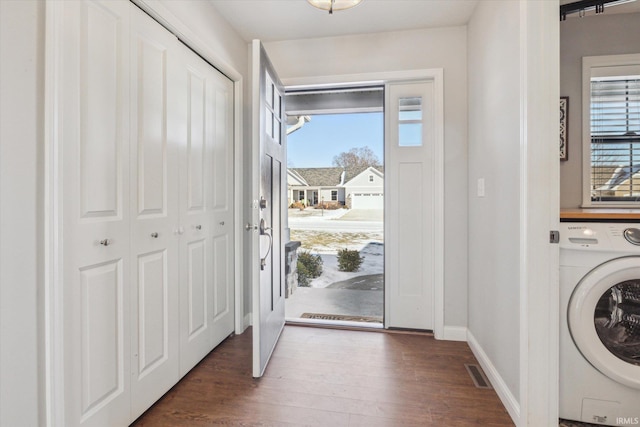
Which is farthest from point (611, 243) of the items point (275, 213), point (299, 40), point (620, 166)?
point (299, 40)

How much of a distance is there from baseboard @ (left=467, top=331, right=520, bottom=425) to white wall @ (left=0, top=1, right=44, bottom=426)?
2036mm

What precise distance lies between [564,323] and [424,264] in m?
1.10

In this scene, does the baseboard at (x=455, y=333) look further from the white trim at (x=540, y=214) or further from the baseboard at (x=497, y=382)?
the white trim at (x=540, y=214)

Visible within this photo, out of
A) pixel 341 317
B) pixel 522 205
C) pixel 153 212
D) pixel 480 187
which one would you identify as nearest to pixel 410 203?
pixel 480 187

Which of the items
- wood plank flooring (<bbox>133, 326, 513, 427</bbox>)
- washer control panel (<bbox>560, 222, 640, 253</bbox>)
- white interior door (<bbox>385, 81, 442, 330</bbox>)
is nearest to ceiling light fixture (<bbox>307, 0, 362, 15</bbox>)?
white interior door (<bbox>385, 81, 442, 330</bbox>)

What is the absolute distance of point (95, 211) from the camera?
124cm

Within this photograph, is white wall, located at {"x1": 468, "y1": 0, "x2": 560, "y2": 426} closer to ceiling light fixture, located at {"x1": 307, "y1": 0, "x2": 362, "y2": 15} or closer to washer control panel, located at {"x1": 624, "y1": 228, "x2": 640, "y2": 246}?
washer control panel, located at {"x1": 624, "y1": 228, "x2": 640, "y2": 246}

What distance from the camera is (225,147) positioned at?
2.30m

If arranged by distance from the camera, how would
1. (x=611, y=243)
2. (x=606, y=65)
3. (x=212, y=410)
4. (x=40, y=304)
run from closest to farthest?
(x=40, y=304) → (x=611, y=243) → (x=212, y=410) → (x=606, y=65)

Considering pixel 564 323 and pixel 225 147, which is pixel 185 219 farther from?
pixel 564 323

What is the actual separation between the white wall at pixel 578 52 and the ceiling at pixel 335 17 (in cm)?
73

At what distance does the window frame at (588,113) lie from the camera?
204cm

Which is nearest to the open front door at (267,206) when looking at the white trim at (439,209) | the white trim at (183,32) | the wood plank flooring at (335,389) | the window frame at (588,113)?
the wood plank flooring at (335,389)

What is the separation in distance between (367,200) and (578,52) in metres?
2.57
